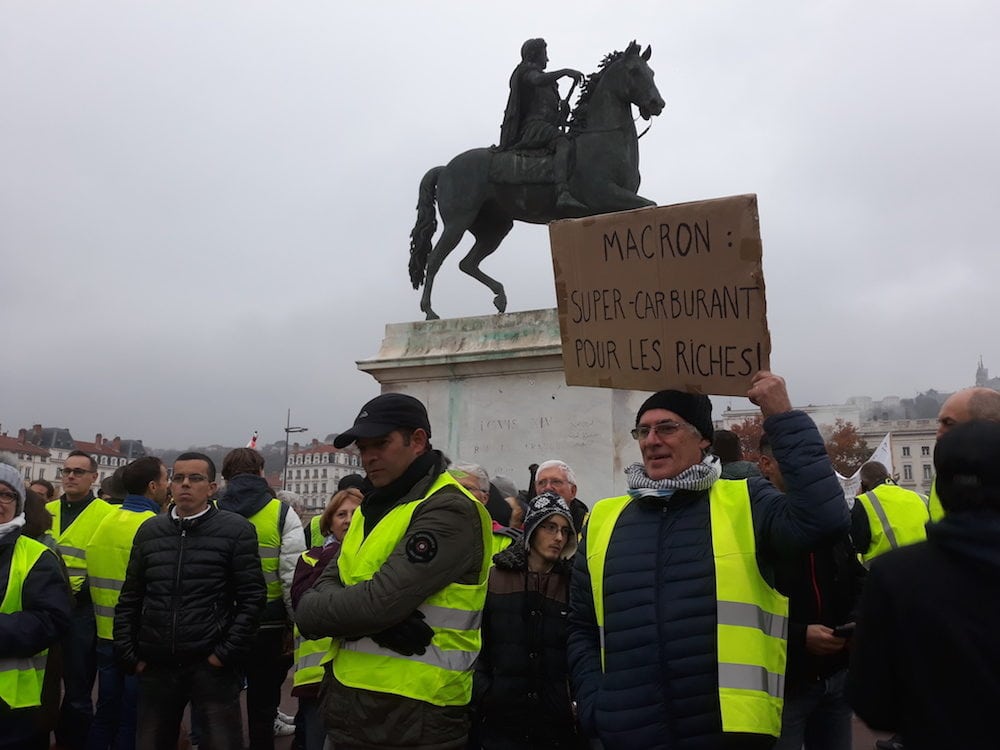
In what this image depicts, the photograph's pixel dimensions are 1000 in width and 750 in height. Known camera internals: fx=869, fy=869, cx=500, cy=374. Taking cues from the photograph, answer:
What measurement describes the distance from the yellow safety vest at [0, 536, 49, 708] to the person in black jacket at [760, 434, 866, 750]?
301 centimetres

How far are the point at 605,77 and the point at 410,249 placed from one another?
300 cm

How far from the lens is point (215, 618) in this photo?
4137mm

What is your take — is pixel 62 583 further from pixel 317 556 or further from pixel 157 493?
pixel 157 493

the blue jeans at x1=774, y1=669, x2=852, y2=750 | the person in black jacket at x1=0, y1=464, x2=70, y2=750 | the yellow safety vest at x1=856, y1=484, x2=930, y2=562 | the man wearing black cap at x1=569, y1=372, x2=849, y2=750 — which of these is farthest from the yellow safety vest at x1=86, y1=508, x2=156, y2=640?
the yellow safety vest at x1=856, y1=484, x2=930, y2=562

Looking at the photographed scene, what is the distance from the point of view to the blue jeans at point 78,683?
4.87 m

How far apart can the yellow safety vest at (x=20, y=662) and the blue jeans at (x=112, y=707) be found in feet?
4.09

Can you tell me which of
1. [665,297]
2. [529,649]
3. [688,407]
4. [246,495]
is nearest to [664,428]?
[688,407]

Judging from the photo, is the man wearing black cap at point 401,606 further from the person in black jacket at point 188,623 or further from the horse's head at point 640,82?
the horse's head at point 640,82

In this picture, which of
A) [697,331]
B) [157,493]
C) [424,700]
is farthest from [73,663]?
[697,331]

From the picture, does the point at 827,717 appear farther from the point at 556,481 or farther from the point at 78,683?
the point at 78,683

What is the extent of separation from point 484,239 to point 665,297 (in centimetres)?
716

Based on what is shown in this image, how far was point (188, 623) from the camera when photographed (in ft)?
13.3

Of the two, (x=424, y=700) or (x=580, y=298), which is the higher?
(x=580, y=298)

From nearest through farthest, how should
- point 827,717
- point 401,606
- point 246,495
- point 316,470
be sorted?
1. point 401,606
2. point 827,717
3. point 246,495
4. point 316,470
